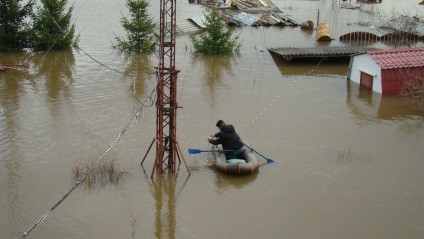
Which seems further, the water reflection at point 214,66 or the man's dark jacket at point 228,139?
the water reflection at point 214,66

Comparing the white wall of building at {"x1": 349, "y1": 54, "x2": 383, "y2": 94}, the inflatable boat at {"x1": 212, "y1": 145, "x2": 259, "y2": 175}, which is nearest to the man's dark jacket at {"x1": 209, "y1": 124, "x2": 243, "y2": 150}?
the inflatable boat at {"x1": 212, "y1": 145, "x2": 259, "y2": 175}

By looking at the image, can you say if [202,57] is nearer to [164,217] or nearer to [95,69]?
[95,69]

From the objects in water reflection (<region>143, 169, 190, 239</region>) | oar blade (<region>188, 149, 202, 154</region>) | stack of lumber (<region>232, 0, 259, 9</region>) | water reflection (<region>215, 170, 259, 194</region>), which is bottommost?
water reflection (<region>143, 169, 190, 239</region>)

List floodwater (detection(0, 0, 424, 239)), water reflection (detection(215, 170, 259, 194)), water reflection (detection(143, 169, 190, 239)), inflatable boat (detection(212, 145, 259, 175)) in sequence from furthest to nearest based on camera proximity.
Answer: inflatable boat (detection(212, 145, 259, 175))
water reflection (detection(215, 170, 259, 194))
floodwater (detection(0, 0, 424, 239))
water reflection (detection(143, 169, 190, 239))

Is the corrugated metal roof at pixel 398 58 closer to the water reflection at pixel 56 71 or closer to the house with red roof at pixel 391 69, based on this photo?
the house with red roof at pixel 391 69

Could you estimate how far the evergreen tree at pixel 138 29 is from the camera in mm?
31469

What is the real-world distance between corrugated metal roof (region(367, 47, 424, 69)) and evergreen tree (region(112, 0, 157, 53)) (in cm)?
1412

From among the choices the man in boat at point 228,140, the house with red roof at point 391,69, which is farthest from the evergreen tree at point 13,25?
the house with red roof at point 391,69

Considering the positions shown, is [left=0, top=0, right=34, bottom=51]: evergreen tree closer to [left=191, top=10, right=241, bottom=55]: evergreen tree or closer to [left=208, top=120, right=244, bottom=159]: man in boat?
[left=191, top=10, right=241, bottom=55]: evergreen tree

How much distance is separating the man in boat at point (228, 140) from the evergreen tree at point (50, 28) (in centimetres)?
1886

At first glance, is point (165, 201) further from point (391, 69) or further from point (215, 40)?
point (215, 40)

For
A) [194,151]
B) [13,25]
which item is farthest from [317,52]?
[13,25]

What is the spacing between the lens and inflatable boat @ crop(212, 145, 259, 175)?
15.0 meters

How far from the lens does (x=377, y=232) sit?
12.6m
